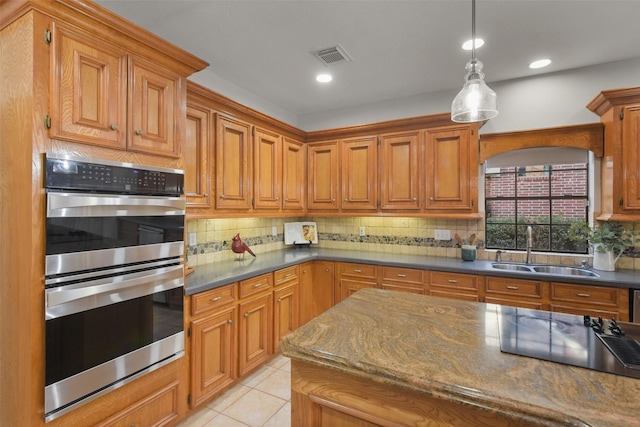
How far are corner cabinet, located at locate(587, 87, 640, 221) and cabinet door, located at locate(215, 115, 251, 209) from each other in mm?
3132

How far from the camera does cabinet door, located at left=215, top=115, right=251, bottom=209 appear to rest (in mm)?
2697

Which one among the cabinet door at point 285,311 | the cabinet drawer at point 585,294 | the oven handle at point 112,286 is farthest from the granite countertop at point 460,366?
the cabinet door at point 285,311

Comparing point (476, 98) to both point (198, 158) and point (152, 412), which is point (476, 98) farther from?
point (152, 412)

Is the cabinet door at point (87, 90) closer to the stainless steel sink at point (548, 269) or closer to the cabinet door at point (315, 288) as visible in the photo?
the cabinet door at point (315, 288)

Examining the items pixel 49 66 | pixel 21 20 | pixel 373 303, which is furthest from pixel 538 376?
pixel 21 20

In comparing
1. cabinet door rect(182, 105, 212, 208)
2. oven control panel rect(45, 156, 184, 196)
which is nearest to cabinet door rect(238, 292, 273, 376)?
cabinet door rect(182, 105, 212, 208)

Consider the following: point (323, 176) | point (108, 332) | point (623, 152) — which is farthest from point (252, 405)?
point (623, 152)

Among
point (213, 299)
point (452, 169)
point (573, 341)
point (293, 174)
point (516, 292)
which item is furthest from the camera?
point (293, 174)

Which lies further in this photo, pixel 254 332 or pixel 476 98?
pixel 254 332

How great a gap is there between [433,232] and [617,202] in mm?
1578

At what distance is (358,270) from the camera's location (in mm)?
3330

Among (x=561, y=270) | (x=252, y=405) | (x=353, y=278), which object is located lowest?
(x=252, y=405)

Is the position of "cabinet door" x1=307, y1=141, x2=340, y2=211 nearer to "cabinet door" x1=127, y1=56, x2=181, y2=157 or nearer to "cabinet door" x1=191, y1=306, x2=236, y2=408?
"cabinet door" x1=191, y1=306, x2=236, y2=408

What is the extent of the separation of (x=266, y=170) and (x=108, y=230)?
1.88m
